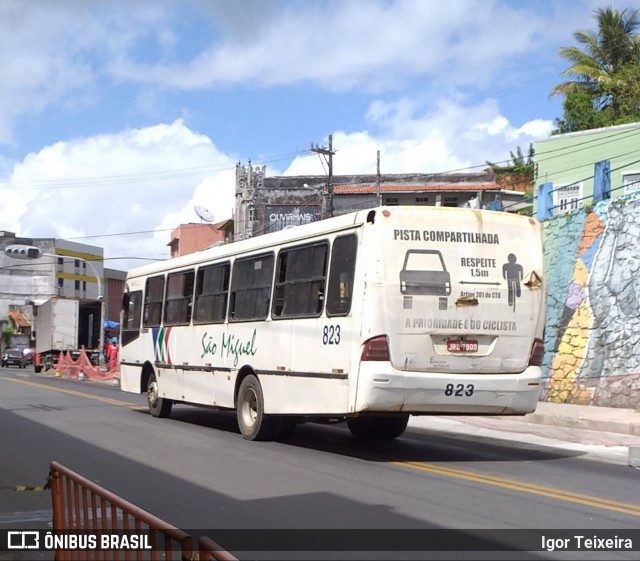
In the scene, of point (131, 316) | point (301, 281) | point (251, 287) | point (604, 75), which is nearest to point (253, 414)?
point (251, 287)

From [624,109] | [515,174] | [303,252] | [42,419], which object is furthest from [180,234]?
[303,252]

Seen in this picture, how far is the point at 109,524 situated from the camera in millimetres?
4887

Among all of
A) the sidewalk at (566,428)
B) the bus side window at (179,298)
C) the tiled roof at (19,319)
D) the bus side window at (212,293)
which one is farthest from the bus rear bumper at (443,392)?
the tiled roof at (19,319)

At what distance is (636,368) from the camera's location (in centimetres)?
1731

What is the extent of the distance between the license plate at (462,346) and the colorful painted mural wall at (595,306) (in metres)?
8.41

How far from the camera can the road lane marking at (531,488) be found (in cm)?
787

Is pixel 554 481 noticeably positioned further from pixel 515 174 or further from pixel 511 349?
pixel 515 174

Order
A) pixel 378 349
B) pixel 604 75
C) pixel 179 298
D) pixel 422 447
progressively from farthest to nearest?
pixel 604 75 → pixel 179 298 → pixel 422 447 → pixel 378 349

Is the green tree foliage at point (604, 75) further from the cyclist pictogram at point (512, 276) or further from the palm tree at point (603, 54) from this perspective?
the cyclist pictogram at point (512, 276)

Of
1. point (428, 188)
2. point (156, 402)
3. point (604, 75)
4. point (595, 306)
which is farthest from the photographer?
point (428, 188)

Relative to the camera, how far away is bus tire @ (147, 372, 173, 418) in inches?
660

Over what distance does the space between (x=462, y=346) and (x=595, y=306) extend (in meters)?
9.33

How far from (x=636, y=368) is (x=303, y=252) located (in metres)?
9.05

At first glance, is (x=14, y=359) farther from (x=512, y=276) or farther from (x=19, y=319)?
(x=512, y=276)
